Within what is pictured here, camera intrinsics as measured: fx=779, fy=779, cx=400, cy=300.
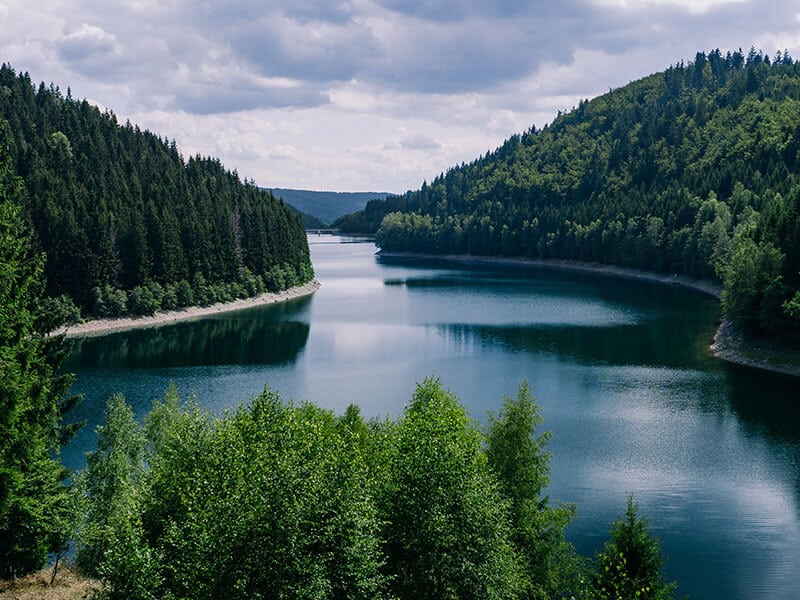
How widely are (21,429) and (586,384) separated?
1976 inches

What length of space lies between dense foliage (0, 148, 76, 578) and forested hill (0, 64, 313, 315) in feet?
240

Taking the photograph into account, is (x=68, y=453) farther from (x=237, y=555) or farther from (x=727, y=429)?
(x=727, y=429)

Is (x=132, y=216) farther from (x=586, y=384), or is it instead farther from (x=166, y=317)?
(x=586, y=384)

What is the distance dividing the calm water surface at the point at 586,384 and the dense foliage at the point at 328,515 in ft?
23.0

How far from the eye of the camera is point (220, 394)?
209ft

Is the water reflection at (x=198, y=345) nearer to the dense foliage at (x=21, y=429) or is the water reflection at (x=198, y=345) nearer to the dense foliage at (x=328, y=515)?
the dense foliage at (x=328, y=515)

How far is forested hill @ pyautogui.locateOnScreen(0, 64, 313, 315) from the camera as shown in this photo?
4129 inches

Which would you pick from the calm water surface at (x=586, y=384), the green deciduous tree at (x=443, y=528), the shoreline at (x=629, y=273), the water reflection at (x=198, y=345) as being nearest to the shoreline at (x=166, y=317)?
the water reflection at (x=198, y=345)

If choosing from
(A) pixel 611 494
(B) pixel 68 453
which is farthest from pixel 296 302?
(A) pixel 611 494

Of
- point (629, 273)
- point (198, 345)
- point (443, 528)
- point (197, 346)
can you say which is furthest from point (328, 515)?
point (629, 273)

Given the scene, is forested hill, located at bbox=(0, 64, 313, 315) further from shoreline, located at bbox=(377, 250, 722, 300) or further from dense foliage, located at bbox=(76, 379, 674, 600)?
dense foliage, located at bbox=(76, 379, 674, 600)

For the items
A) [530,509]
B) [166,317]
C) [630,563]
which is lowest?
[166,317]

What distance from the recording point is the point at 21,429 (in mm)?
25938

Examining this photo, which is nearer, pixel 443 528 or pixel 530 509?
pixel 443 528
